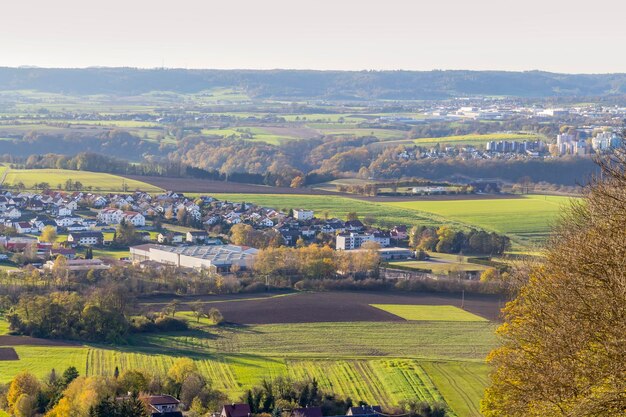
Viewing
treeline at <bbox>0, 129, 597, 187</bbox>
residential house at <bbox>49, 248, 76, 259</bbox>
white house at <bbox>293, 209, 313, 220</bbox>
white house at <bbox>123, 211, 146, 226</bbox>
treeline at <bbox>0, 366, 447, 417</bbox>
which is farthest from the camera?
treeline at <bbox>0, 129, 597, 187</bbox>

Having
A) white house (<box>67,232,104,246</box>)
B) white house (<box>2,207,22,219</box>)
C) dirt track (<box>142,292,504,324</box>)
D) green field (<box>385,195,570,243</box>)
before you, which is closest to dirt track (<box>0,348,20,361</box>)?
dirt track (<box>142,292,504,324</box>)

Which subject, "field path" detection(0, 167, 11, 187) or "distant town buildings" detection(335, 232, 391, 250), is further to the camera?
"field path" detection(0, 167, 11, 187)

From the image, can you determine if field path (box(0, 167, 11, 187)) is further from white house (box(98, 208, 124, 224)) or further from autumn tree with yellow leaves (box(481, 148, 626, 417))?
autumn tree with yellow leaves (box(481, 148, 626, 417))

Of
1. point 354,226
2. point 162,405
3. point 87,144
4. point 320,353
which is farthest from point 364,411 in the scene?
point 87,144

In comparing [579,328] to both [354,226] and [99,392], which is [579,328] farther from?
[354,226]

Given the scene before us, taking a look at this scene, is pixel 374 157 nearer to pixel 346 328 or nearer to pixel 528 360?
pixel 346 328

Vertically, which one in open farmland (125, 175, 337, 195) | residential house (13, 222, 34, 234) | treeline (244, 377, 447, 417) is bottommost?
open farmland (125, 175, 337, 195)

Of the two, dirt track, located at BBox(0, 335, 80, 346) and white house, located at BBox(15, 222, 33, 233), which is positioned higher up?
dirt track, located at BBox(0, 335, 80, 346)

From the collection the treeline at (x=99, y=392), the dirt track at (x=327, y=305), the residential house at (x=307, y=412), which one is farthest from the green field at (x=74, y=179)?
the residential house at (x=307, y=412)
